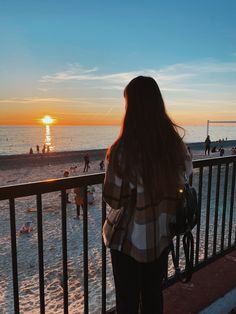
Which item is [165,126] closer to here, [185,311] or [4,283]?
[185,311]

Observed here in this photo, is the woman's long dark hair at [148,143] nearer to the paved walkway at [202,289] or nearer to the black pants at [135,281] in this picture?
the black pants at [135,281]

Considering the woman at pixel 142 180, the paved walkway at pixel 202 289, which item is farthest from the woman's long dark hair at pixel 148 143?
the paved walkway at pixel 202 289

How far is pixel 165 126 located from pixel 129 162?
287 mm

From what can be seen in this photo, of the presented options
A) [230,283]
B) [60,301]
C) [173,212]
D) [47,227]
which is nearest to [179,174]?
[173,212]

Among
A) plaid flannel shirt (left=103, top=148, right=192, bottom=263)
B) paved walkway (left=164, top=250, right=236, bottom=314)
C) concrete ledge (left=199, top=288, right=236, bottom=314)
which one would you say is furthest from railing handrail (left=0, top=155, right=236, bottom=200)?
concrete ledge (left=199, top=288, right=236, bottom=314)

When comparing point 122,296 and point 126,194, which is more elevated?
point 126,194

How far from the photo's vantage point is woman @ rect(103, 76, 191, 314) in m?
1.73

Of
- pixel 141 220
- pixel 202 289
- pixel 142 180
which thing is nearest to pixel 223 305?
pixel 202 289

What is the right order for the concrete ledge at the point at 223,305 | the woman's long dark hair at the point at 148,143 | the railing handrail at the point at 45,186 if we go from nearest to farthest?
the woman's long dark hair at the point at 148,143
the railing handrail at the point at 45,186
the concrete ledge at the point at 223,305

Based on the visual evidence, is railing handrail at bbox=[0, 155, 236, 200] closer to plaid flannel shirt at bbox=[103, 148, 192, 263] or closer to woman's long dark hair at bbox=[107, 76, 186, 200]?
plaid flannel shirt at bbox=[103, 148, 192, 263]

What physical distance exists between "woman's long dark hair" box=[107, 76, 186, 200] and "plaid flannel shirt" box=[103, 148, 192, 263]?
0.17 ft

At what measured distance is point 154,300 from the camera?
2143 mm

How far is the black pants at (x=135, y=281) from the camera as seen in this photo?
195 centimetres

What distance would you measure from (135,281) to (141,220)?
1.44ft
